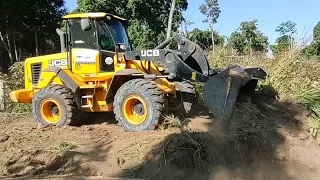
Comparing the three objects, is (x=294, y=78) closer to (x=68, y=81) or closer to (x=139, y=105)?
(x=139, y=105)

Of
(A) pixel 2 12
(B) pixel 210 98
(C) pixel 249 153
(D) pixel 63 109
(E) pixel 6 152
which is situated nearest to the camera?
(C) pixel 249 153

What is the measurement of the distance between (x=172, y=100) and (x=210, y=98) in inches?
58.4

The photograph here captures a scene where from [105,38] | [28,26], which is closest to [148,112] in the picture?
[105,38]

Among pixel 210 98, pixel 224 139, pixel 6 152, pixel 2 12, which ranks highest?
pixel 2 12

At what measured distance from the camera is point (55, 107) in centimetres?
985

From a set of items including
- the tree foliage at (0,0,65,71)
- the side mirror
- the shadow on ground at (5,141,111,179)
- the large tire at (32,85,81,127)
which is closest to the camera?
the shadow on ground at (5,141,111,179)

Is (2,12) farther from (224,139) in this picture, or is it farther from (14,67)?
(224,139)

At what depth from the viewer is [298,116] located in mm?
7977

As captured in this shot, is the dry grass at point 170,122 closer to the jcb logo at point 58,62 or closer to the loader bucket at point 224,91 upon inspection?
the loader bucket at point 224,91

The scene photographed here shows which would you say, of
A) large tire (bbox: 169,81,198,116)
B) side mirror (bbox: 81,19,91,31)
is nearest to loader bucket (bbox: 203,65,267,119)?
large tire (bbox: 169,81,198,116)

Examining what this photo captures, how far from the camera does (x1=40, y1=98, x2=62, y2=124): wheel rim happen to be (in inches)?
384

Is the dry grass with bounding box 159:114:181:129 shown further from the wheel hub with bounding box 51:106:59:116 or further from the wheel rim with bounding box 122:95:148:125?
the wheel hub with bounding box 51:106:59:116

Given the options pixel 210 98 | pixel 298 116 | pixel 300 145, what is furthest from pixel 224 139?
pixel 298 116

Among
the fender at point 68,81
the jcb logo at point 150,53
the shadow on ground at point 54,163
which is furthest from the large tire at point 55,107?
the jcb logo at point 150,53
